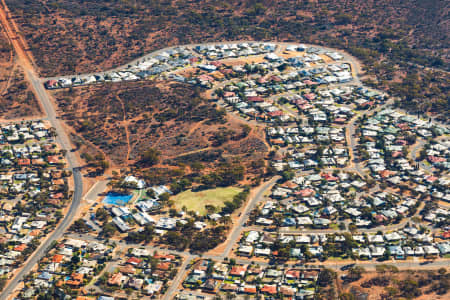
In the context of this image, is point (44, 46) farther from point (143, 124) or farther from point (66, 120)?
point (143, 124)

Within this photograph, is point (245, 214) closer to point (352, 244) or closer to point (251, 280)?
point (251, 280)

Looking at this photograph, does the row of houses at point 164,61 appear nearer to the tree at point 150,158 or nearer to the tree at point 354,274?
the tree at point 150,158

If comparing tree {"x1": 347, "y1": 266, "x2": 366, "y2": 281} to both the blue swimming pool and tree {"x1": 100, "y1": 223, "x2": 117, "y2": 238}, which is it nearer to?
tree {"x1": 100, "y1": 223, "x2": 117, "y2": 238}

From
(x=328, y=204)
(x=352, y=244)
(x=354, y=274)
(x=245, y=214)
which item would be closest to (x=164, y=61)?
(x=245, y=214)

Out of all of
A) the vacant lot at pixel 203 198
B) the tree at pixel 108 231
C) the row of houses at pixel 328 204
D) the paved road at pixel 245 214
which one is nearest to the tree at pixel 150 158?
the vacant lot at pixel 203 198

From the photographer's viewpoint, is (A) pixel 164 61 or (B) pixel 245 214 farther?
(A) pixel 164 61

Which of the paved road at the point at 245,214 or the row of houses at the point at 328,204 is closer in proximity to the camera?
the paved road at the point at 245,214
